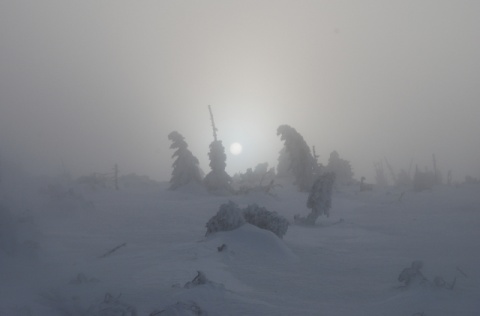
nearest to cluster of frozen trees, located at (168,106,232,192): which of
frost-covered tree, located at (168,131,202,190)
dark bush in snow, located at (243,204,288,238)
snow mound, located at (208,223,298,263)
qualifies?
frost-covered tree, located at (168,131,202,190)

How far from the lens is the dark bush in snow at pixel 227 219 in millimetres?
16828

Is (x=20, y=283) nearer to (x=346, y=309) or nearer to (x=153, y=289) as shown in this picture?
(x=153, y=289)

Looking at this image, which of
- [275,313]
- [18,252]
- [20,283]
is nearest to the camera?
[275,313]

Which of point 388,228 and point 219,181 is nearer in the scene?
point 388,228

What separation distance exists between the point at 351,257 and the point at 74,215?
1494 cm

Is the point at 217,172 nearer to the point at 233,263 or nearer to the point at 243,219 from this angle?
the point at 243,219

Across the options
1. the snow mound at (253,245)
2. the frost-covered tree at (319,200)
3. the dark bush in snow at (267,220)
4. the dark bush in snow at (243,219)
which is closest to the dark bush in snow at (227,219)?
the dark bush in snow at (243,219)

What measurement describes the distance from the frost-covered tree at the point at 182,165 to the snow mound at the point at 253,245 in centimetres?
2369

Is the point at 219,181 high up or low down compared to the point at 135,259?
up

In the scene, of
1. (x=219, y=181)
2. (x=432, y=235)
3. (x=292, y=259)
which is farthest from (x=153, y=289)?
(x=219, y=181)

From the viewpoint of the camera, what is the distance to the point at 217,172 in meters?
39.6

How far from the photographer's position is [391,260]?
1518 cm

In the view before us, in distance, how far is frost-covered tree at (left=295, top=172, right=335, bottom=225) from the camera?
24.0 metres

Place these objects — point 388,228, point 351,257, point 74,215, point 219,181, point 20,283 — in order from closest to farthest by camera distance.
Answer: point 20,283, point 351,257, point 388,228, point 74,215, point 219,181
